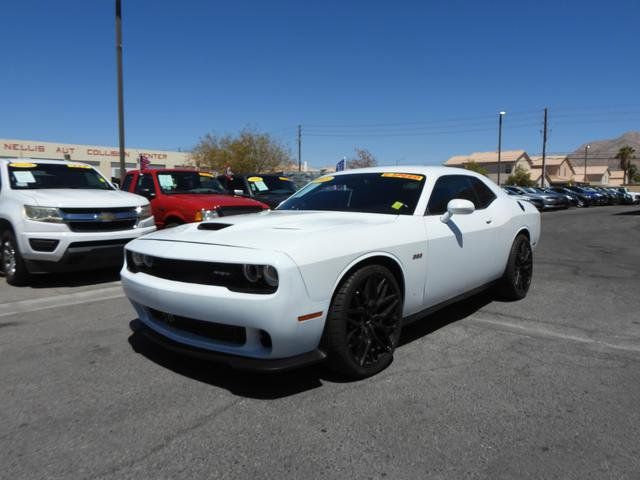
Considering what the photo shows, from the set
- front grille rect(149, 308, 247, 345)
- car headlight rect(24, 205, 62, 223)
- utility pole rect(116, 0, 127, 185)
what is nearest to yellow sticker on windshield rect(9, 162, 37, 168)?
car headlight rect(24, 205, 62, 223)

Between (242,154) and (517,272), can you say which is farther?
(242,154)

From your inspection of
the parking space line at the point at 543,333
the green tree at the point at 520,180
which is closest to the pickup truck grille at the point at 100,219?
the parking space line at the point at 543,333

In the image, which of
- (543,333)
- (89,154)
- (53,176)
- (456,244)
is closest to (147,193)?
(53,176)

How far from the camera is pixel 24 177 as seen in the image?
6910 mm

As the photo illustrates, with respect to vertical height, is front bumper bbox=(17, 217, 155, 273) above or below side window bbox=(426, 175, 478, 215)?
below

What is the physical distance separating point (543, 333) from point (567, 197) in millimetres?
32438

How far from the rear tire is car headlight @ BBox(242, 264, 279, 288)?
3.26m

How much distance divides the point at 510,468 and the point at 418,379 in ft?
3.44

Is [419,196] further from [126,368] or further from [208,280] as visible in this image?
[126,368]

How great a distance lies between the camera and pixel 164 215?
8266 millimetres

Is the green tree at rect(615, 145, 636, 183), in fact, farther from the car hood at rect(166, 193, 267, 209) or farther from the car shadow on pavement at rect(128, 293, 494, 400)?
the car shadow on pavement at rect(128, 293, 494, 400)

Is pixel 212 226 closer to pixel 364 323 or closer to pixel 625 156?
pixel 364 323

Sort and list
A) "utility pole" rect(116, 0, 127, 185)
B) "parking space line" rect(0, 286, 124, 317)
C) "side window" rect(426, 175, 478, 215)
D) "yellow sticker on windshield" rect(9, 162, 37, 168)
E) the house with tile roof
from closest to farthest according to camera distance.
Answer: "side window" rect(426, 175, 478, 215) → "parking space line" rect(0, 286, 124, 317) → "yellow sticker on windshield" rect(9, 162, 37, 168) → "utility pole" rect(116, 0, 127, 185) → the house with tile roof

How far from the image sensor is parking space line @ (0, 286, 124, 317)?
524cm
